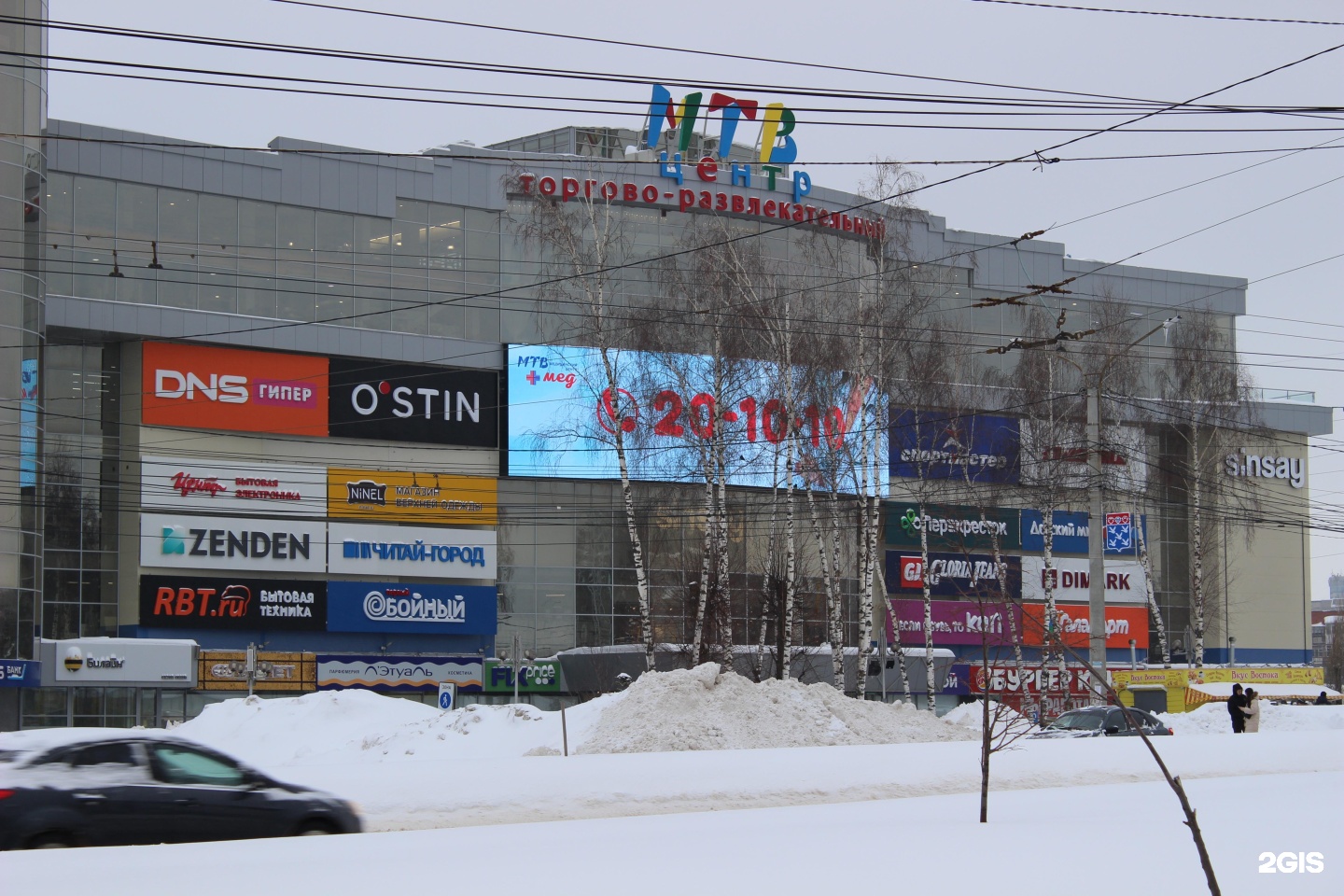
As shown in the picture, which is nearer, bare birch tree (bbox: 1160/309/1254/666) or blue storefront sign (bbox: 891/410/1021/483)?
blue storefront sign (bbox: 891/410/1021/483)

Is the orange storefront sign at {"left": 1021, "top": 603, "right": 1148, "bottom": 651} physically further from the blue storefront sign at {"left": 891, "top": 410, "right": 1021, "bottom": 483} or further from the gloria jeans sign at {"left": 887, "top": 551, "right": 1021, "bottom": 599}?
the blue storefront sign at {"left": 891, "top": 410, "right": 1021, "bottom": 483}

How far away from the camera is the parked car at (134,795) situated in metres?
12.1

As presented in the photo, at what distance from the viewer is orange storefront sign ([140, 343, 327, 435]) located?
43.4 metres

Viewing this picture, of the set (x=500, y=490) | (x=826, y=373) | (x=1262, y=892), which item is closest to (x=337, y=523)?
(x=500, y=490)

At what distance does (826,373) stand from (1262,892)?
30570mm

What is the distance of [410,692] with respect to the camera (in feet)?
154

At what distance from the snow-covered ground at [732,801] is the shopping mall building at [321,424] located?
14920 millimetres

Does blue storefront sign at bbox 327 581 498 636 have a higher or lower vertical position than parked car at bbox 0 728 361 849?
lower

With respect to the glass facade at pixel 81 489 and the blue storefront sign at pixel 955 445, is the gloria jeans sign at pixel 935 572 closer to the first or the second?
the blue storefront sign at pixel 955 445

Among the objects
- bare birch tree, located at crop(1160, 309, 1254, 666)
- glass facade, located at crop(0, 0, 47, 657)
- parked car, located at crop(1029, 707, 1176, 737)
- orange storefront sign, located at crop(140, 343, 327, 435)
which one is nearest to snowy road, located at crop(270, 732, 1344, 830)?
parked car, located at crop(1029, 707, 1176, 737)

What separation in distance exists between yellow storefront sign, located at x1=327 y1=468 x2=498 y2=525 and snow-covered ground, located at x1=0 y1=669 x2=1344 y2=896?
17239mm

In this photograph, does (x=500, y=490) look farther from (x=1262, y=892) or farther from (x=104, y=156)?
(x=1262, y=892)

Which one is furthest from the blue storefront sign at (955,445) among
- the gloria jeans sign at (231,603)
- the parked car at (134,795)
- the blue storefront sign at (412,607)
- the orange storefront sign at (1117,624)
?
the parked car at (134,795)

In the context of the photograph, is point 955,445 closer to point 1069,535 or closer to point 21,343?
A: point 1069,535
